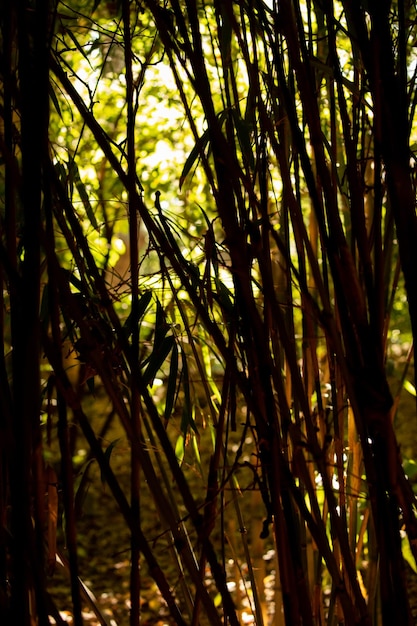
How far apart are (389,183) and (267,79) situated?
0.21 m

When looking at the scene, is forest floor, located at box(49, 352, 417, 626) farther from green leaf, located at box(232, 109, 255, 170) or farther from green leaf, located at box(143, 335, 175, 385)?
green leaf, located at box(232, 109, 255, 170)

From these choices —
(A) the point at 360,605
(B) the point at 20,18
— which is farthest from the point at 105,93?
(A) the point at 360,605

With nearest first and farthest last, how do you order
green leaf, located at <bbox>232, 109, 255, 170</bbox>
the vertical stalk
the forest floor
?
the vertical stalk < green leaf, located at <bbox>232, 109, 255, 170</bbox> < the forest floor

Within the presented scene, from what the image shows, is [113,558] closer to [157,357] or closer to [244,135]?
[157,357]

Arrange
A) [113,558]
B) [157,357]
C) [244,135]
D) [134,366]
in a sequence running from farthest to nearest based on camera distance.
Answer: [113,558], [157,357], [244,135], [134,366]

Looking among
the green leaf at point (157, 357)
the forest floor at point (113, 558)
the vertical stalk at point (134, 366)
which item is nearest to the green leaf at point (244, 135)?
the vertical stalk at point (134, 366)

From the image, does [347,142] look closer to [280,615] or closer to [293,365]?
[293,365]

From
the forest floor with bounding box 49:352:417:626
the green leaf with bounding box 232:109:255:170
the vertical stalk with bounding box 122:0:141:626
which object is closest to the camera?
the vertical stalk with bounding box 122:0:141:626

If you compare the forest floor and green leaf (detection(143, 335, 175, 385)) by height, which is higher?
green leaf (detection(143, 335, 175, 385))

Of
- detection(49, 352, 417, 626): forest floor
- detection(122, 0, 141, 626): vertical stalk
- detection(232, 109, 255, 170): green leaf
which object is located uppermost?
detection(232, 109, 255, 170): green leaf

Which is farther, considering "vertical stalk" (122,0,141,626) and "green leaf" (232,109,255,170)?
"green leaf" (232,109,255,170)

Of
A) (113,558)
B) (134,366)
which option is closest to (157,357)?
(134,366)

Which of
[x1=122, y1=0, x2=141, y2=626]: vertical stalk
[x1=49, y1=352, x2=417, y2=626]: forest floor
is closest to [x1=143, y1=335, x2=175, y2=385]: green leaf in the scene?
[x1=122, y1=0, x2=141, y2=626]: vertical stalk

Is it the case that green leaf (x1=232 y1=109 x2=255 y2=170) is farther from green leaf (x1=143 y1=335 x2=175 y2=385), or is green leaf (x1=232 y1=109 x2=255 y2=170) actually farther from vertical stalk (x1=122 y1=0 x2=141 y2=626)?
green leaf (x1=143 y1=335 x2=175 y2=385)
